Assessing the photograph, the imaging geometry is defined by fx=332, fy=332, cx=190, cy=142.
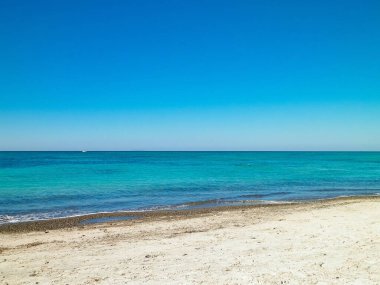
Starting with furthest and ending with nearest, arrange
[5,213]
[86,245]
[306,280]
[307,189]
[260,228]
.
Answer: [307,189] < [5,213] < [260,228] < [86,245] < [306,280]

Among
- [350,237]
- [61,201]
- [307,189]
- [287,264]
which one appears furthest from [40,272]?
[307,189]

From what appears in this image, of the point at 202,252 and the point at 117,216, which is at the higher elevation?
the point at 202,252

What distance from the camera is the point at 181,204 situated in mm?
21594

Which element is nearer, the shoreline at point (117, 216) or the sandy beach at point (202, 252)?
the sandy beach at point (202, 252)

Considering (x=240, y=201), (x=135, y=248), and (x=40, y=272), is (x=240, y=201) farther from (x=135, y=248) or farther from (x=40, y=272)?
(x=40, y=272)

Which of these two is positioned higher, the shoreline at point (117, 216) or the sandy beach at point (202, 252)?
the sandy beach at point (202, 252)

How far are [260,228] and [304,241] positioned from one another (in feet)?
8.29

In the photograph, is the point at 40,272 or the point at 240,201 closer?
the point at 40,272

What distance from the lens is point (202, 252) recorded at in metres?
9.67

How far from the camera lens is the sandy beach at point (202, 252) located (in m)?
7.73

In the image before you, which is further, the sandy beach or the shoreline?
the shoreline

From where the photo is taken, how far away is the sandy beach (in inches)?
305

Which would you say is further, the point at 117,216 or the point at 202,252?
the point at 117,216

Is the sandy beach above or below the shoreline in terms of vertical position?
above
